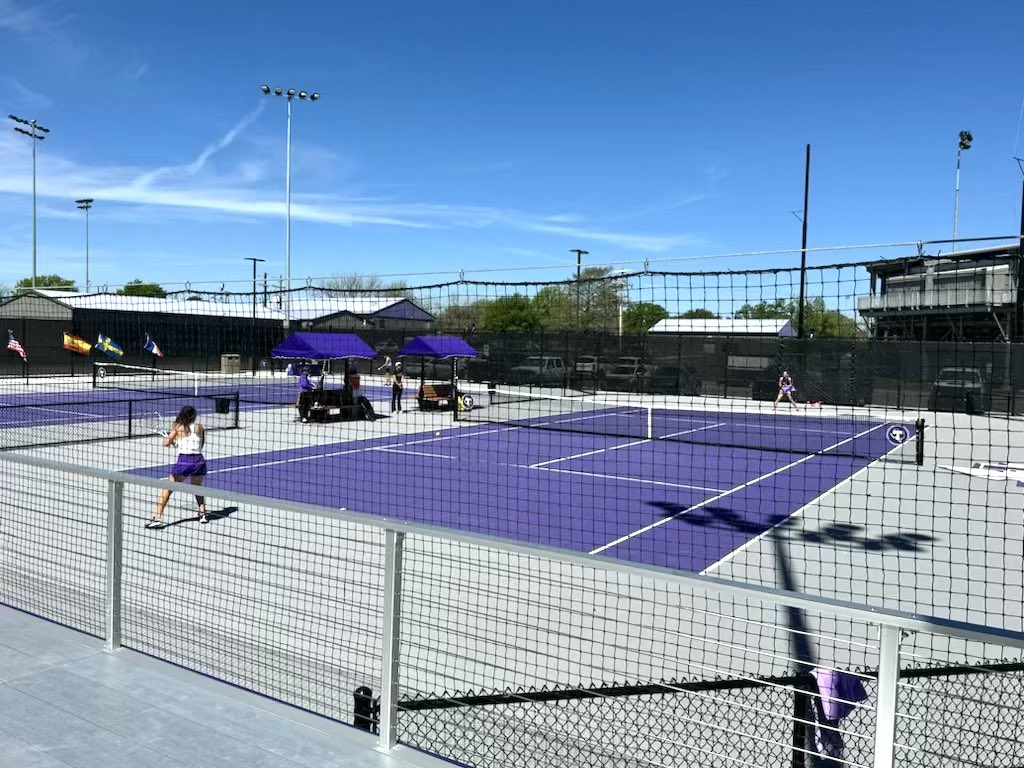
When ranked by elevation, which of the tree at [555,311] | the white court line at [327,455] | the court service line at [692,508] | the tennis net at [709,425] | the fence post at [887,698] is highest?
the tree at [555,311]

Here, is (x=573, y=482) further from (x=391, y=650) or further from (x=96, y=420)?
(x=391, y=650)

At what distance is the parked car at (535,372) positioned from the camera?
33369mm

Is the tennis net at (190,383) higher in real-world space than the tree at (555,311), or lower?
lower

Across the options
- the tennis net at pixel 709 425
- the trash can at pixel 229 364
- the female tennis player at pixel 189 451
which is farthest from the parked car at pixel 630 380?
the trash can at pixel 229 364

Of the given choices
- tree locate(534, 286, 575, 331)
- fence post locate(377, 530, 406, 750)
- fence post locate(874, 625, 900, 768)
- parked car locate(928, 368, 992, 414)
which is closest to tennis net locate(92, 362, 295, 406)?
tree locate(534, 286, 575, 331)

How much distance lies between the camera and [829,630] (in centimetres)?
680

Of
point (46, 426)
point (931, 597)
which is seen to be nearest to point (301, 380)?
point (46, 426)

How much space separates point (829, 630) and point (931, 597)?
1915mm

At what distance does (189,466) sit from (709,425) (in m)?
18.9

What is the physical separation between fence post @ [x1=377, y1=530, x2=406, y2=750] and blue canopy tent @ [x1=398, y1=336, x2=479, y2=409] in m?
19.8

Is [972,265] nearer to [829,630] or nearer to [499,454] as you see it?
[829,630]

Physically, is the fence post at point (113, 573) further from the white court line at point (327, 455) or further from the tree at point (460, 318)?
the white court line at point (327, 455)

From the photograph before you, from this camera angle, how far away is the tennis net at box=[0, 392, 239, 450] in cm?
1731

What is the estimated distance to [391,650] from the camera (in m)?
3.48
